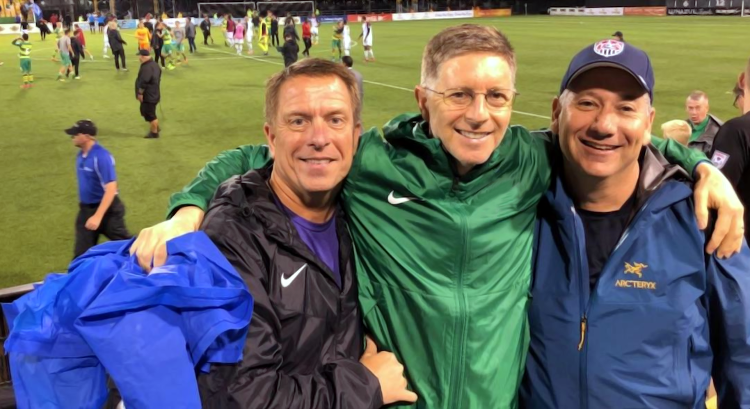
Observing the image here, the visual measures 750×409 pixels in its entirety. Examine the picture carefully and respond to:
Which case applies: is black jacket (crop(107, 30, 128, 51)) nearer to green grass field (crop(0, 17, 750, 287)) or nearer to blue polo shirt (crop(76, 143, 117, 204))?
green grass field (crop(0, 17, 750, 287))

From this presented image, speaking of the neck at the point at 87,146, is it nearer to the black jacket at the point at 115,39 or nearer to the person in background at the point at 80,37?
the black jacket at the point at 115,39

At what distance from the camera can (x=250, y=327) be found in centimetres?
198

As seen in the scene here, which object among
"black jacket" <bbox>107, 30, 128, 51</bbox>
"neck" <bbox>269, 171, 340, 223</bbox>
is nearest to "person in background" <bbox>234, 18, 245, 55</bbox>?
"black jacket" <bbox>107, 30, 128, 51</bbox>

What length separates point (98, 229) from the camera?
7.19 meters

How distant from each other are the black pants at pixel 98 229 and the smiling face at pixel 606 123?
19.8 feet

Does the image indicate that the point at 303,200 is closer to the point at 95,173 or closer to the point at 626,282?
the point at 626,282

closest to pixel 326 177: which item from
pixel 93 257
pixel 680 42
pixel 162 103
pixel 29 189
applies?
pixel 93 257

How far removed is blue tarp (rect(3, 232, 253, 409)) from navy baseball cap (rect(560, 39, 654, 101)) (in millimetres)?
1525

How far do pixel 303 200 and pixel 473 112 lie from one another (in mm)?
722

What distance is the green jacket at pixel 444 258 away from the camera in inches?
90.0

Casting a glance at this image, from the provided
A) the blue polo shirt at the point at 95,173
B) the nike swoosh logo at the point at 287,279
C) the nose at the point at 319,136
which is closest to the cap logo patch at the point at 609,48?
the nose at the point at 319,136

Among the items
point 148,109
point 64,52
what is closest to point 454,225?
point 148,109

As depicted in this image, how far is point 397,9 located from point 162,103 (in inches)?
1960

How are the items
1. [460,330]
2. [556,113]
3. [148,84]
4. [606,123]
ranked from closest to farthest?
[460,330]
[606,123]
[556,113]
[148,84]
